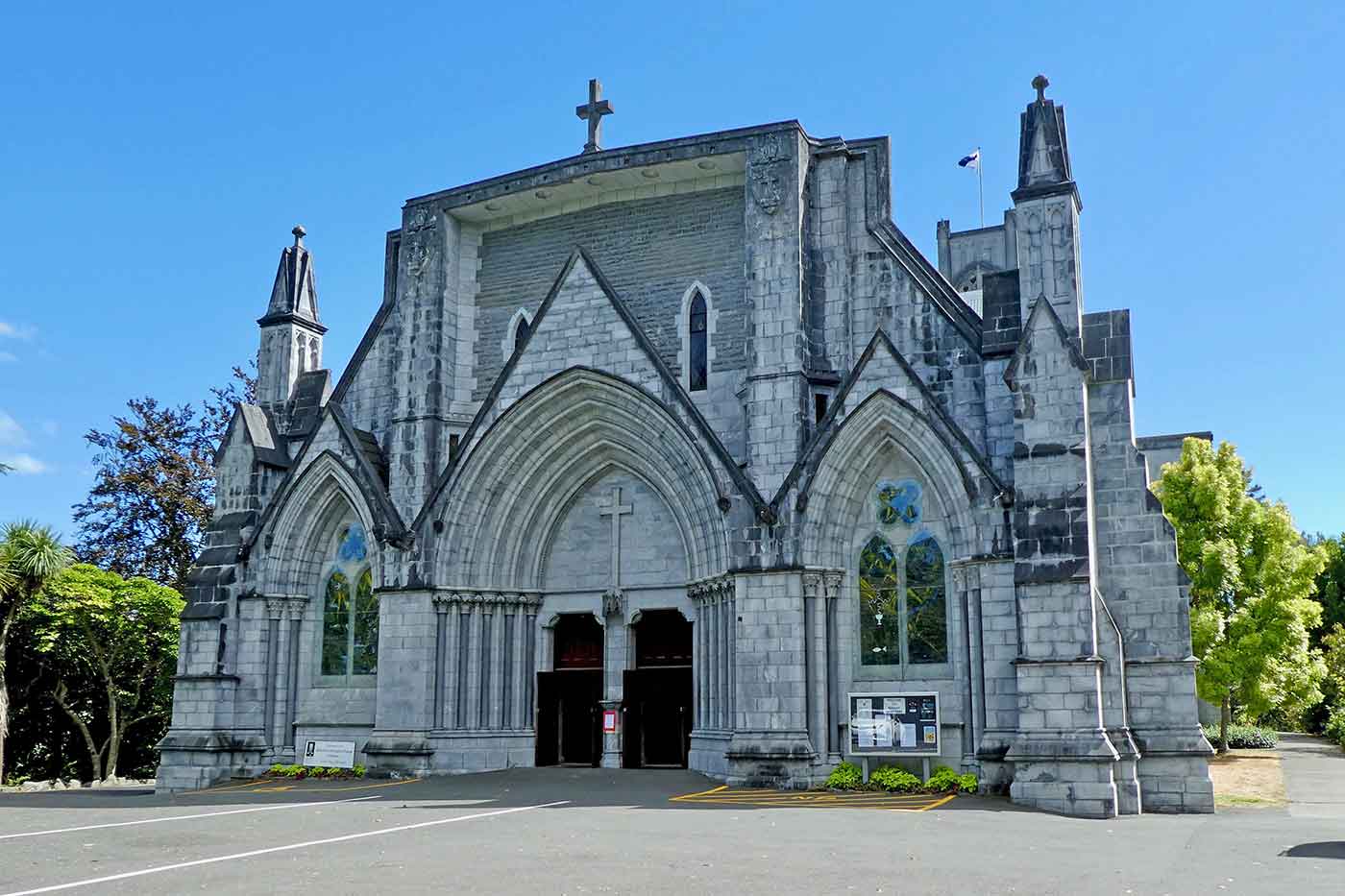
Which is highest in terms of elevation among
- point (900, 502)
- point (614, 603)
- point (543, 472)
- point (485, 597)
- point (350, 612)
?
point (543, 472)

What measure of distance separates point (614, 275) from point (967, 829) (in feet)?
44.6

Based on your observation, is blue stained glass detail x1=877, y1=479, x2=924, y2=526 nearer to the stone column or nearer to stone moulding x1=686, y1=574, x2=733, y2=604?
stone moulding x1=686, y1=574, x2=733, y2=604

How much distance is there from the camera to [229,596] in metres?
24.9

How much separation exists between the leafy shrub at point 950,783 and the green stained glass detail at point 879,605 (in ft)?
6.87

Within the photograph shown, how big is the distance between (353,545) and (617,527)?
5.60 metres

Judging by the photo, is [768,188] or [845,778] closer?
[845,778]

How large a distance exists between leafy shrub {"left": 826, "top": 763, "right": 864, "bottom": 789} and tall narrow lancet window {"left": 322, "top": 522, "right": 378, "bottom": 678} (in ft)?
31.4

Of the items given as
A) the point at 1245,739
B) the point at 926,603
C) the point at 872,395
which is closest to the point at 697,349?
the point at 872,395

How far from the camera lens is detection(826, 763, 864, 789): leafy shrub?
19.9m

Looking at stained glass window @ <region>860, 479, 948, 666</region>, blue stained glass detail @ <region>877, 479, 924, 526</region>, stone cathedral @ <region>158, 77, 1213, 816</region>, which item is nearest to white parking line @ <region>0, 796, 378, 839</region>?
stone cathedral @ <region>158, 77, 1213, 816</region>

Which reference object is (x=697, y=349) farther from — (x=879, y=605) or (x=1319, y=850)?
(x=1319, y=850)

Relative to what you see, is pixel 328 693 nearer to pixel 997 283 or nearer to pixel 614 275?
pixel 614 275

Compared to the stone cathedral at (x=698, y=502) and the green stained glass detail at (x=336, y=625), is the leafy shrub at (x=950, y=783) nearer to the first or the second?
the stone cathedral at (x=698, y=502)

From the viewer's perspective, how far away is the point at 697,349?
23.5 m
